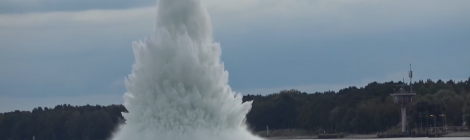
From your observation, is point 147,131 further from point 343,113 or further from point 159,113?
point 343,113

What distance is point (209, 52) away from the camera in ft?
228

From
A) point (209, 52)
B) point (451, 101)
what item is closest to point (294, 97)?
point (451, 101)

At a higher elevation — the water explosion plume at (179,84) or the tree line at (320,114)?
the tree line at (320,114)

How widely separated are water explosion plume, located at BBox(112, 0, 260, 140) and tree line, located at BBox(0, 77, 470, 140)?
7687 cm

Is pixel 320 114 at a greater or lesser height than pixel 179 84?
greater

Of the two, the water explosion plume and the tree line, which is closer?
the water explosion plume

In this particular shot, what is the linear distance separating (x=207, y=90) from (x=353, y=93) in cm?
12069

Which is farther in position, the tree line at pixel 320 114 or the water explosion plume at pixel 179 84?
the tree line at pixel 320 114

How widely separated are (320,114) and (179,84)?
112 metres

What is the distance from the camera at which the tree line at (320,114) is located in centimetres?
15812

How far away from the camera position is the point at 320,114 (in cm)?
17838

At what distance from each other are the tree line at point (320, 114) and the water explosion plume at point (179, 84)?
3026 inches

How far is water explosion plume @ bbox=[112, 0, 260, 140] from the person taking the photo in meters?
68.1

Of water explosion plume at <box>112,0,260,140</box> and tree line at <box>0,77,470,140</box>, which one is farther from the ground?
tree line at <box>0,77,470,140</box>
